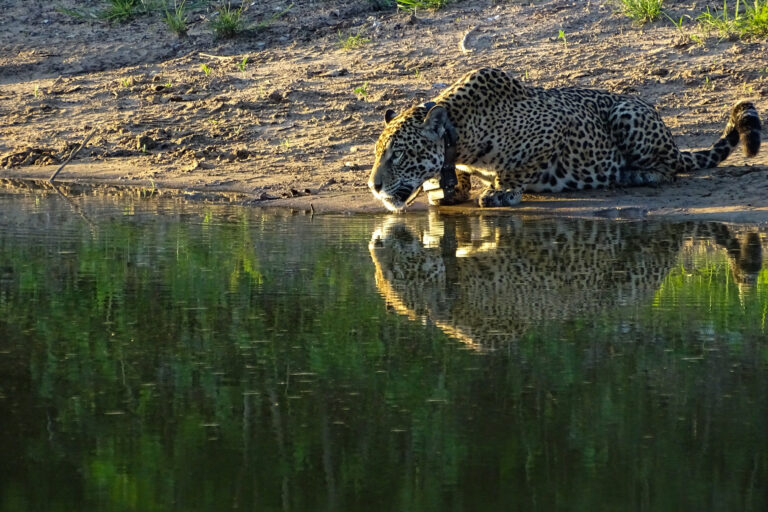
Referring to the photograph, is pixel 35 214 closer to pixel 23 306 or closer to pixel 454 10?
pixel 23 306

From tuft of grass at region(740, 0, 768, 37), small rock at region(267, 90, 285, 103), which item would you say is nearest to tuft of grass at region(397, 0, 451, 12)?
small rock at region(267, 90, 285, 103)

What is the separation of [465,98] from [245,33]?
6.17 m

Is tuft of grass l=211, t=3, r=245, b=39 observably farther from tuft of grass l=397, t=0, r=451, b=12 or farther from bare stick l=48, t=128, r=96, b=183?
bare stick l=48, t=128, r=96, b=183

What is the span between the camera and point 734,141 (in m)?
10.2

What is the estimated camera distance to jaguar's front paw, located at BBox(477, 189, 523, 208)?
9.61m

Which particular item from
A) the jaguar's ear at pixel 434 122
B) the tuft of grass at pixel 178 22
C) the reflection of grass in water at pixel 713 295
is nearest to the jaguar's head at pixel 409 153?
the jaguar's ear at pixel 434 122

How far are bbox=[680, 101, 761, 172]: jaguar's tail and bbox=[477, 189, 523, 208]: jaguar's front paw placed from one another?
146cm

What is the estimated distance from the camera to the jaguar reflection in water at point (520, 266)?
227 inches

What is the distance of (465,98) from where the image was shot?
9.50 meters

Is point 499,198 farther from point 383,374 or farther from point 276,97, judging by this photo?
point 383,374

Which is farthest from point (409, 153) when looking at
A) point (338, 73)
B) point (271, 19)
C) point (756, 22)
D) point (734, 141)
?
point (271, 19)

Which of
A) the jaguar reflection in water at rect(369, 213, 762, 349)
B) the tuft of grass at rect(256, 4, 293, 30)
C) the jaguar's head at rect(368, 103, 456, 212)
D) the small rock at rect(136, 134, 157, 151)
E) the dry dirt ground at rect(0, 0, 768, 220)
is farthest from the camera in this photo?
the tuft of grass at rect(256, 4, 293, 30)

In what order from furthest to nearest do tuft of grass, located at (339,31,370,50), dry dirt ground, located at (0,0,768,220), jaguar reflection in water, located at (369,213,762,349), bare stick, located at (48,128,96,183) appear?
tuft of grass, located at (339,31,370,50) → bare stick, located at (48,128,96,183) → dry dirt ground, located at (0,0,768,220) → jaguar reflection in water, located at (369,213,762,349)

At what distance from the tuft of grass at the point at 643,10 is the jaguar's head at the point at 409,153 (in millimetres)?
4717
